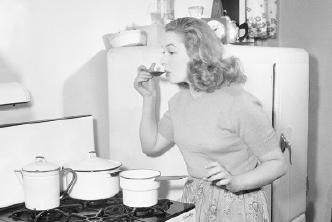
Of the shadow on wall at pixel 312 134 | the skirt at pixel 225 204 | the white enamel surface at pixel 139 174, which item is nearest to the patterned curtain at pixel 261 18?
the shadow on wall at pixel 312 134

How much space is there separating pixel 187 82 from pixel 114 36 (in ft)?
1.54

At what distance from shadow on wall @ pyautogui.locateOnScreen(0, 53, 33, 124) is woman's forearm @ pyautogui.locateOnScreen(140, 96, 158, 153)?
42 centimetres

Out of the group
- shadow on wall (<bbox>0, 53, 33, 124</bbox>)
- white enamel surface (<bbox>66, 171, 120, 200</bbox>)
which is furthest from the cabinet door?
shadow on wall (<bbox>0, 53, 33, 124</bbox>)

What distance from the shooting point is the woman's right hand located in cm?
174

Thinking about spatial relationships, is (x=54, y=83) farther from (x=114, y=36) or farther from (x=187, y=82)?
(x=187, y=82)

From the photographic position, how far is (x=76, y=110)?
197 cm

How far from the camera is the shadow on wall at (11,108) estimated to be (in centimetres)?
169

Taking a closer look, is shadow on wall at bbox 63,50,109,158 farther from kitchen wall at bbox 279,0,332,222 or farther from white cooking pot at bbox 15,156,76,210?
kitchen wall at bbox 279,0,332,222

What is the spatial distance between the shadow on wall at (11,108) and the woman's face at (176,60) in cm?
56

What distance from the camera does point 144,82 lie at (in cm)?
180

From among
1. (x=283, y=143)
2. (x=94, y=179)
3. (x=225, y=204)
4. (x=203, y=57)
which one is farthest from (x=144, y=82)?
(x=283, y=143)

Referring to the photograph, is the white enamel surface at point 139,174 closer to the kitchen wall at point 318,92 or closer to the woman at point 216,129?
the woman at point 216,129

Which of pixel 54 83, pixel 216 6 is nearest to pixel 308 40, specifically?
pixel 216 6

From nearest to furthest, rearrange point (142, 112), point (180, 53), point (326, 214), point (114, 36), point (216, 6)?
point (180, 53), point (142, 112), point (114, 36), point (216, 6), point (326, 214)
